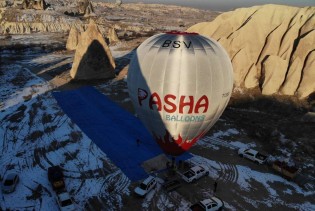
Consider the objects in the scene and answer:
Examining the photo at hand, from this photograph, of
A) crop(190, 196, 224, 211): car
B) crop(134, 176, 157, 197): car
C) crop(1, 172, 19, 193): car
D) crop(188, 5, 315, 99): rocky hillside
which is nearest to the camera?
crop(190, 196, 224, 211): car

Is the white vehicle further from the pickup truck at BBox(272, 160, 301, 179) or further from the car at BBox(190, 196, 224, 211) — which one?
the pickup truck at BBox(272, 160, 301, 179)

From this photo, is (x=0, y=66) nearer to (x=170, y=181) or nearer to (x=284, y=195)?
(x=170, y=181)

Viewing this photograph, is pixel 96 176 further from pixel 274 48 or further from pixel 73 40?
pixel 73 40

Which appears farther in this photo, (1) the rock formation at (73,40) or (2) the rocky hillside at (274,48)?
(1) the rock formation at (73,40)

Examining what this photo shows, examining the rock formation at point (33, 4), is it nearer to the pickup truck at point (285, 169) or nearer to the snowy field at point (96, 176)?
the snowy field at point (96, 176)

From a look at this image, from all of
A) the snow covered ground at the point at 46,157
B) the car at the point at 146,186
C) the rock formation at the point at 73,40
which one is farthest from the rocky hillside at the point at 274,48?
the rock formation at the point at 73,40

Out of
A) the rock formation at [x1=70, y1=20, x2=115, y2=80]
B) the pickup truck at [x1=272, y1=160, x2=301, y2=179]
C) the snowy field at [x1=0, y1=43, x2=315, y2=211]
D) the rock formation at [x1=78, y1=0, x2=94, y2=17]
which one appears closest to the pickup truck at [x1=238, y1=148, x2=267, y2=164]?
the snowy field at [x1=0, y1=43, x2=315, y2=211]

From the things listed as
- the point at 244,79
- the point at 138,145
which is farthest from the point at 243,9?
the point at 138,145
